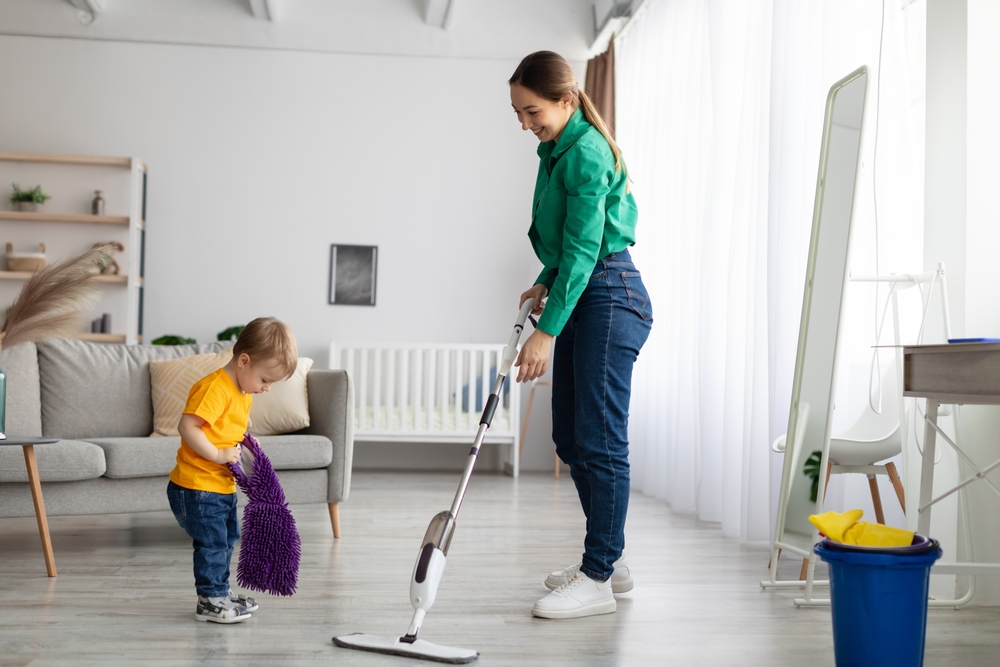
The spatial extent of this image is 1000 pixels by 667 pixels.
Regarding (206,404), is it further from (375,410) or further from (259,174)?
(259,174)

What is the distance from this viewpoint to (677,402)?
388 cm

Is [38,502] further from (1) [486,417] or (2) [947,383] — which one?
(2) [947,383]

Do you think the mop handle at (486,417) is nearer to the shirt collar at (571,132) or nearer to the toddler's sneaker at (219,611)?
the shirt collar at (571,132)

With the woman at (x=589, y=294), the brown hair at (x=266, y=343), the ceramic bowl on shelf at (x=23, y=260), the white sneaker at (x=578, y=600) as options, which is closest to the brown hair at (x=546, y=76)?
the woman at (x=589, y=294)

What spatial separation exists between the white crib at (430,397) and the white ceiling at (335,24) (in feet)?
6.43

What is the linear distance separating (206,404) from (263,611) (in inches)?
20.4

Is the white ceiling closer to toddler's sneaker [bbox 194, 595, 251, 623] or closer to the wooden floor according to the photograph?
the wooden floor

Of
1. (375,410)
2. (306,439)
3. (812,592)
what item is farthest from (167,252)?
(812,592)

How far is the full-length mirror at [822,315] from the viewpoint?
219 cm

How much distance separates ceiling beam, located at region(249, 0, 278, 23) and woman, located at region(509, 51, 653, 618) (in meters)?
3.83

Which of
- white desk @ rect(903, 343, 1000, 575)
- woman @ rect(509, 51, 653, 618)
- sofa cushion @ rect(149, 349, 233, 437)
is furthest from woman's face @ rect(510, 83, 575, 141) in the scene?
sofa cushion @ rect(149, 349, 233, 437)

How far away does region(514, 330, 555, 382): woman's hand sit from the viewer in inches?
72.9

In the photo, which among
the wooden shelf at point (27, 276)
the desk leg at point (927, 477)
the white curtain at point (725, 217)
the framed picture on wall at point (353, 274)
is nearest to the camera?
the desk leg at point (927, 477)

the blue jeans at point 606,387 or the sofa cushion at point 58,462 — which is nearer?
the blue jeans at point 606,387
